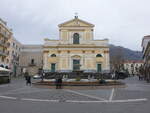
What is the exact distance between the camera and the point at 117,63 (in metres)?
76.6

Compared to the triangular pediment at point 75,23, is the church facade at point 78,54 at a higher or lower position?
lower

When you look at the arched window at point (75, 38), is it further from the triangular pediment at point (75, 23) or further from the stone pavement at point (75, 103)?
the stone pavement at point (75, 103)

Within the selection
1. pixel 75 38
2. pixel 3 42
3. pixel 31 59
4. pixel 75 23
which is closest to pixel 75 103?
pixel 3 42

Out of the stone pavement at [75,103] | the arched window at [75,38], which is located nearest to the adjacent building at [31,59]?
the arched window at [75,38]

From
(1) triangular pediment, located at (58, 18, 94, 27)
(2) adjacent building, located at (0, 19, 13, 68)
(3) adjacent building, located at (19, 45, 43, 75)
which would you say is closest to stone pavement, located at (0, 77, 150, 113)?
(2) adjacent building, located at (0, 19, 13, 68)

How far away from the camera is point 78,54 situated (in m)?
64.4

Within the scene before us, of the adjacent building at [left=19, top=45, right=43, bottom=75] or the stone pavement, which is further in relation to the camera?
the adjacent building at [left=19, top=45, right=43, bottom=75]

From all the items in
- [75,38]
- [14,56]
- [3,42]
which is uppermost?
[75,38]

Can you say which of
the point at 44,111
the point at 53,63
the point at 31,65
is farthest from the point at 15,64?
the point at 44,111

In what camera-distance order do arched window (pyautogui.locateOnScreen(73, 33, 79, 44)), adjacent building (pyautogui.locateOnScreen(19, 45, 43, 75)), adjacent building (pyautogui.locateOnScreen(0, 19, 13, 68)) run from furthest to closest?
adjacent building (pyautogui.locateOnScreen(19, 45, 43, 75)) → arched window (pyautogui.locateOnScreen(73, 33, 79, 44)) → adjacent building (pyautogui.locateOnScreen(0, 19, 13, 68))

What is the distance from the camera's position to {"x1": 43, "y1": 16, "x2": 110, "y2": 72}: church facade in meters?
63.8

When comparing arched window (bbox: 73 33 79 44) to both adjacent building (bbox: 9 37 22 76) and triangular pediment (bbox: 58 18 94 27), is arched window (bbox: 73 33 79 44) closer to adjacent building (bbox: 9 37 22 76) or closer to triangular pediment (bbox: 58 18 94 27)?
triangular pediment (bbox: 58 18 94 27)

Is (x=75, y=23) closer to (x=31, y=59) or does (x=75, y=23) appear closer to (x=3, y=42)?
(x=3, y=42)

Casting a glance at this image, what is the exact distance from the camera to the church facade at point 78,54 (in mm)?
63750
